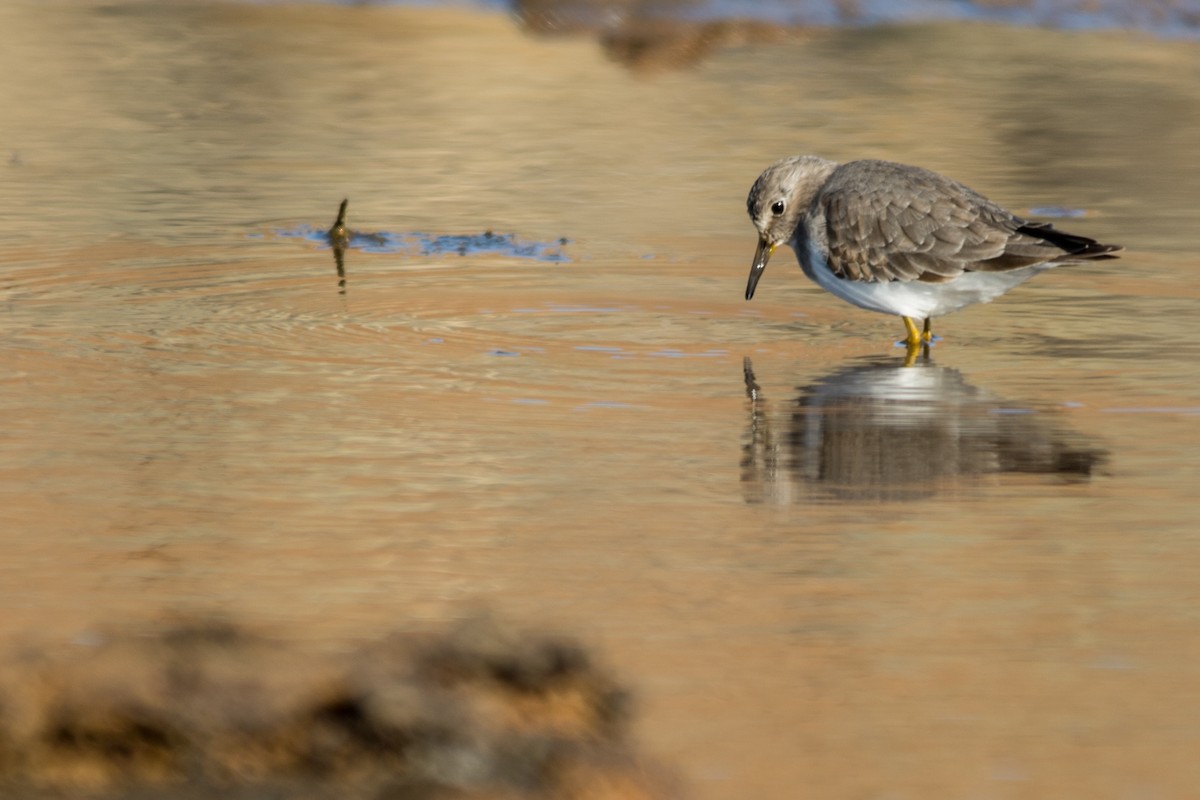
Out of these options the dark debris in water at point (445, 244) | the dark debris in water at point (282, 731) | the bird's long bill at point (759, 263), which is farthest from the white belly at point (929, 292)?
the dark debris in water at point (282, 731)

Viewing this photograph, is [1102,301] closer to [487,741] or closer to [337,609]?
[337,609]

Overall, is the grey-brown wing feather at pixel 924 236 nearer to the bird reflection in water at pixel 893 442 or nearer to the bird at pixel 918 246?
the bird at pixel 918 246

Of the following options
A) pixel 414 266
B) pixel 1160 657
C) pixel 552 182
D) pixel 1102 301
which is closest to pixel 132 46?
pixel 552 182

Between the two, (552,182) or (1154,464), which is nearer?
(1154,464)

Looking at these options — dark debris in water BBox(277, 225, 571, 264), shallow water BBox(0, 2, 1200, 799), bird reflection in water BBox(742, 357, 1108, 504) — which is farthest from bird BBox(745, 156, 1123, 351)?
dark debris in water BBox(277, 225, 571, 264)

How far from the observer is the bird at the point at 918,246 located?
9.59 m

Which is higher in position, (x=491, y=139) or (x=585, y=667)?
(x=491, y=139)

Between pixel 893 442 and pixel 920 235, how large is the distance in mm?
2246

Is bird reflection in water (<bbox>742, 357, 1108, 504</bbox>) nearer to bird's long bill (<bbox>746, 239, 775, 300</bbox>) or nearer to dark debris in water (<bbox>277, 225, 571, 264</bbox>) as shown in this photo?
bird's long bill (<bbox>746, 239, 775, 300</bbox>)

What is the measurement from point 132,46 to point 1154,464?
13.9 m

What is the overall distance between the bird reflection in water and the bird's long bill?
4.50 ft

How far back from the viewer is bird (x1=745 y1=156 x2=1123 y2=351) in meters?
9.59

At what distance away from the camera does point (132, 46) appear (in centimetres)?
1939

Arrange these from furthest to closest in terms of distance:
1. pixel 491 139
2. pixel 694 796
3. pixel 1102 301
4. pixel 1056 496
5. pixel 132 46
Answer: pixel 132 46 < pixel 491 139 < pixel 1102 301 < pixel 1056 496 < pixel 694 796
